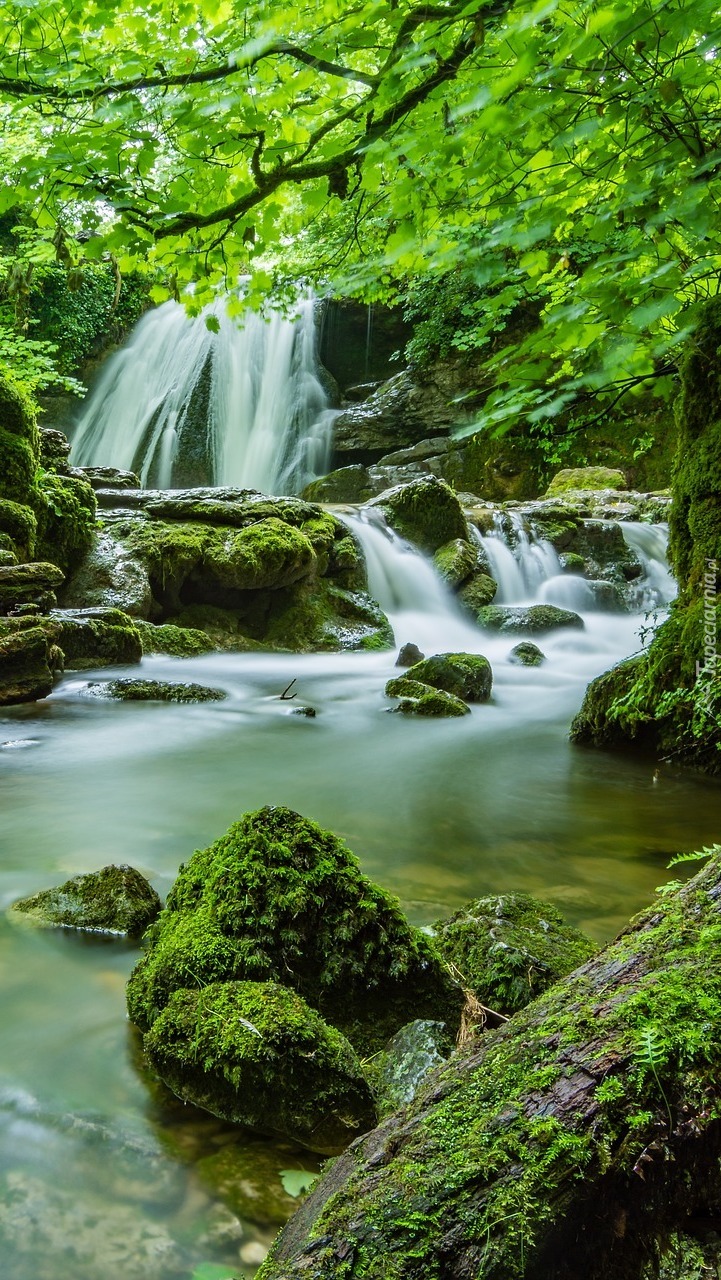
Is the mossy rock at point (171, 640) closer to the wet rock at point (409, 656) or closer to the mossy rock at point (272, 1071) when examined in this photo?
the wet rock at point (409, 656)

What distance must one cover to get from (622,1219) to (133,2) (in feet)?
16.8

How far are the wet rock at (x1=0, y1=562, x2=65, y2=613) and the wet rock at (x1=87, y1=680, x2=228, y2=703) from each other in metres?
1.26

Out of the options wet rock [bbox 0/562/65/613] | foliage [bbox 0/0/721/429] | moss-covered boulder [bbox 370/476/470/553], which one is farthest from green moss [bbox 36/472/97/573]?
foliage [bbox 0/0/721/429]

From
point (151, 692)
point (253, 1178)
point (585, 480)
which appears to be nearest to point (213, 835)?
point (253, 1178)

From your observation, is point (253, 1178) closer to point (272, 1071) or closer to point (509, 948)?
point (272, 1071)

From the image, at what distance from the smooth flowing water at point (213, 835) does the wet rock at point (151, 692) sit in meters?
0.25

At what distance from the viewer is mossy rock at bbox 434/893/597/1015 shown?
2.43 m

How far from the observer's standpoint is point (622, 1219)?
0.95 metres

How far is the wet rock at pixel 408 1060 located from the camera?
2055 mm

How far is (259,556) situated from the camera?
1130 centimetres

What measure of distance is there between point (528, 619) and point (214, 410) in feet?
44.4

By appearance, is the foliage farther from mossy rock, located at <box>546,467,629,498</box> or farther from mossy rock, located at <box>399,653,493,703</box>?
mossy rock, located at <box>546,467,629,498</box>

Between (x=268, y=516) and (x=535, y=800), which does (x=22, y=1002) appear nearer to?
(x=535, y=800)

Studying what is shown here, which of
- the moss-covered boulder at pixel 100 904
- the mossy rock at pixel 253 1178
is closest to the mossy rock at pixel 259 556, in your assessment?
the moss-covered boulder at pixel 100 904
